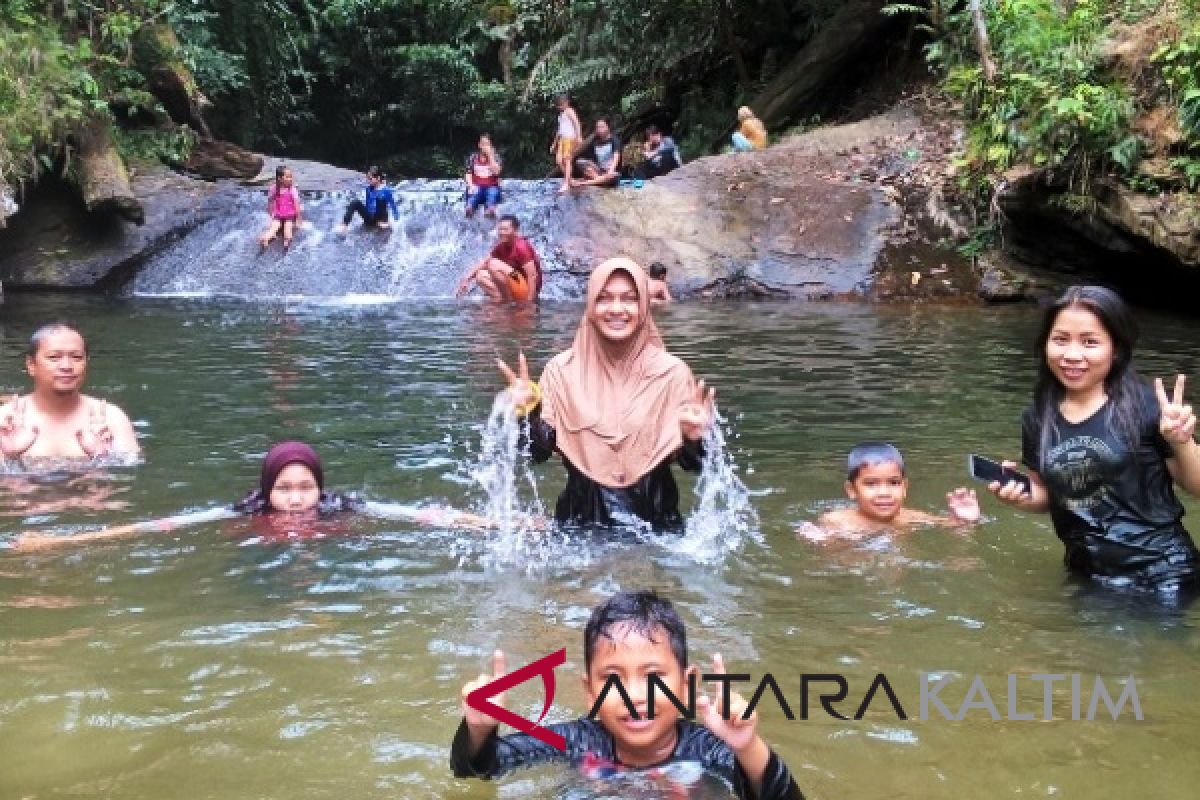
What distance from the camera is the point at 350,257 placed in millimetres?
17641

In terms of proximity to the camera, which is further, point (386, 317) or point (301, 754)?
point (386, 317)

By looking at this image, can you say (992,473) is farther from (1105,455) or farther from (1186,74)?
(1186,74)

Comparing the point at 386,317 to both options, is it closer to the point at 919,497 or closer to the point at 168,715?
the point at 919,497

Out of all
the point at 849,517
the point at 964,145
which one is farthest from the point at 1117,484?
the point at 964,145

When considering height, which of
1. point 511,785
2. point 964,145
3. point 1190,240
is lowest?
point 511,785

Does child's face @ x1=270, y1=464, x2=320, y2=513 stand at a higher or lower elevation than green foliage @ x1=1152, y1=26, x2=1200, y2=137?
lower

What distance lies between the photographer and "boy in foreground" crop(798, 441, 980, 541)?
220 inches

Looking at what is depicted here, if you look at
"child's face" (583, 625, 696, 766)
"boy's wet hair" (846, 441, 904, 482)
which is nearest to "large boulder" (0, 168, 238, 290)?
"boy's wet hair" (846, 441, 904, 482)

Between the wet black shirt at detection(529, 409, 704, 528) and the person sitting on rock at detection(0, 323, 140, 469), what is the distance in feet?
9.55

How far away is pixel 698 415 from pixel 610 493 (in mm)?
625

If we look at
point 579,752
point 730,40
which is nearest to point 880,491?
point 579,752

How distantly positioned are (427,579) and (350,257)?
1343 centimetres

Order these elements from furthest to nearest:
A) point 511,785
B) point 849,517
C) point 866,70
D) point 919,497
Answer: point 866,70 < point 919,497 < point 849,517 < point 511,785

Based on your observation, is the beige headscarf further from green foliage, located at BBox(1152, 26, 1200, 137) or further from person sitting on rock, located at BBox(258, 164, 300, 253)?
person sitting on rock, located at BBox(258, 164, 300, 253)
